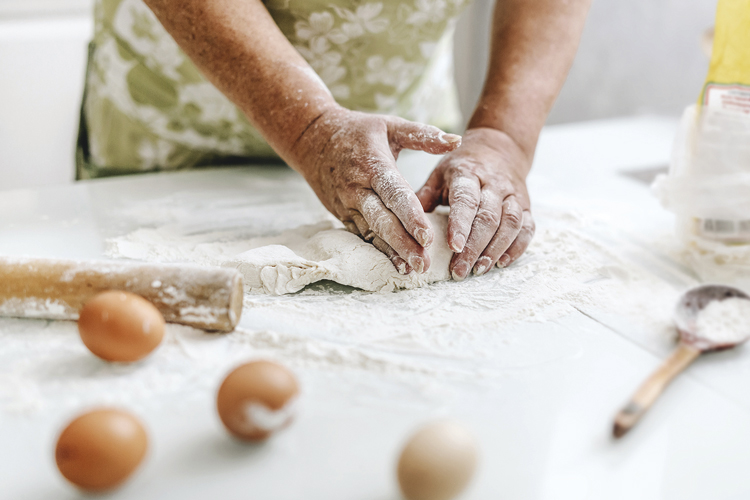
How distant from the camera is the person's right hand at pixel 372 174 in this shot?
2.75 feet

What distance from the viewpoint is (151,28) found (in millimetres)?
1266

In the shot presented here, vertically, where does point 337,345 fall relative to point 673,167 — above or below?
below

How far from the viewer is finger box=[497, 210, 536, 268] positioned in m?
0.93

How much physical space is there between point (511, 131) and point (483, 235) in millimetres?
307

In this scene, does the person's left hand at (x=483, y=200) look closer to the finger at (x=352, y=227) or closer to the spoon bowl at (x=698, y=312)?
the finger at (x=352, y=227)

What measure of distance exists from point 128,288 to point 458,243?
46cm

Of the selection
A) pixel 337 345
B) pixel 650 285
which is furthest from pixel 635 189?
pixel 337 345

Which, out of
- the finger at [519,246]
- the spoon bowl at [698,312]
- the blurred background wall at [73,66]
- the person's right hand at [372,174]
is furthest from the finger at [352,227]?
the blurred background wall at [73,66]

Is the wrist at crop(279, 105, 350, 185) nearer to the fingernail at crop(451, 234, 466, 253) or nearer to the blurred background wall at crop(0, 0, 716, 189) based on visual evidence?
the fingernail at crop(451, 234, 466, 253)

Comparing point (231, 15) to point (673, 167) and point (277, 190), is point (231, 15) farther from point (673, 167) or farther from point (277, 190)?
point (673, 167)

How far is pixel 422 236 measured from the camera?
0.82m

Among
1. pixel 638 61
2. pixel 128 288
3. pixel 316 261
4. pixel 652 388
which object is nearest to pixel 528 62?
pixel 316 261

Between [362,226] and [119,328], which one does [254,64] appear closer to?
[362,226]

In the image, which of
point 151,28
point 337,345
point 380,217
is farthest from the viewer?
point 151,28
